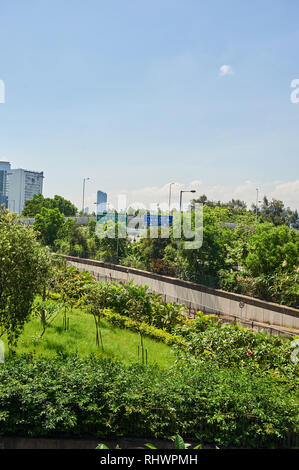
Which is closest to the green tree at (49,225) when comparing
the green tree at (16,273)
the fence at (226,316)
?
the fence at (226,316)

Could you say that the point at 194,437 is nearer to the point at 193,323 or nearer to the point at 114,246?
the point at 193,323

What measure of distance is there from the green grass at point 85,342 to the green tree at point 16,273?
1.50m

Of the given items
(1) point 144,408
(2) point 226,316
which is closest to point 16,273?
(1) point 144,408

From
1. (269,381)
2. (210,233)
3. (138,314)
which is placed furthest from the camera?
(210,233)

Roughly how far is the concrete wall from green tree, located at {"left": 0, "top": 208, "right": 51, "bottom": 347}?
10546 millimetres

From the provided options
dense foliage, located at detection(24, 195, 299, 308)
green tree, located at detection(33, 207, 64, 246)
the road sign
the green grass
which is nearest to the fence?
dense foliage, located at detection(24, 195, 299, 308)

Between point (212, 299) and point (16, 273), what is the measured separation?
14.7 m

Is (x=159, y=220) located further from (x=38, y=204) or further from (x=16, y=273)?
(x=38, y=204)

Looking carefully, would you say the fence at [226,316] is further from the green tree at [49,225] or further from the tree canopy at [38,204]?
the tree canopy at [38,204]

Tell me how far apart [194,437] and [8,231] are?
5619mm

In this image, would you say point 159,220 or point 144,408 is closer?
point 144,408

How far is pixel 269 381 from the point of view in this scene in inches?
305

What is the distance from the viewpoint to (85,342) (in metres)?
12.0
